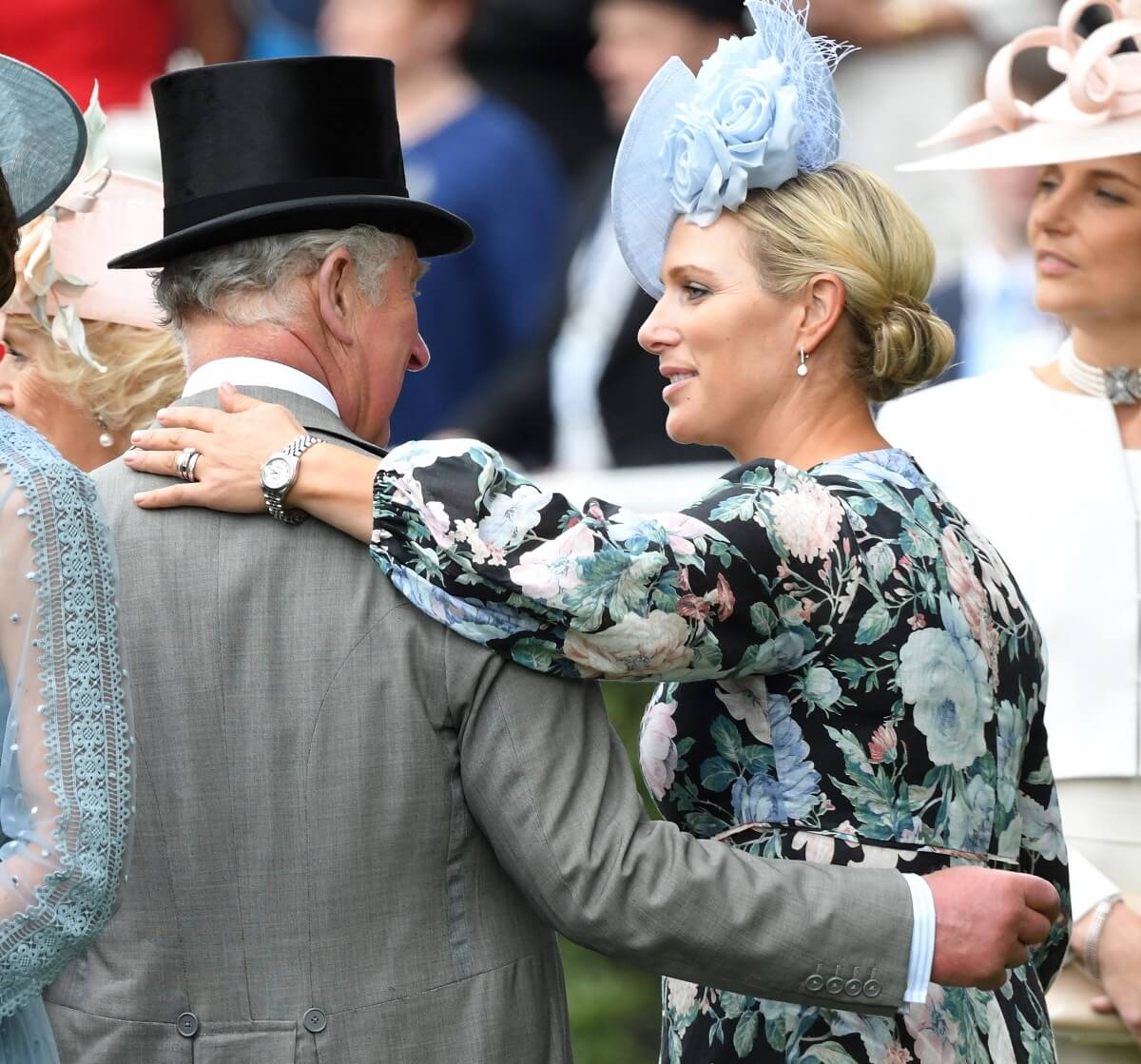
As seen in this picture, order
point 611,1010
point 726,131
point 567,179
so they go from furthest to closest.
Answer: point 567,179, point 611,1010, point 726,131

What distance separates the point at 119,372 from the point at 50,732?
70.3 inches

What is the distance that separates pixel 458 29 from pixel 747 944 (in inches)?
181

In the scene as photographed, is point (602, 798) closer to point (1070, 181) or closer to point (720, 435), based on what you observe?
point (720, 435)

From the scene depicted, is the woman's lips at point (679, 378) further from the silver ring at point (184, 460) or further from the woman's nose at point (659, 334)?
the silver ring at point (184, 460)

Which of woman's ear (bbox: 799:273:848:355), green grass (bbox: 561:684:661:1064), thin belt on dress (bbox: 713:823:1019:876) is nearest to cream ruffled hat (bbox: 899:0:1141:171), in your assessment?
woman's ear (bbox: 799:273:848:355)

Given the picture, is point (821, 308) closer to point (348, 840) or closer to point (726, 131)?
point (726, 131)

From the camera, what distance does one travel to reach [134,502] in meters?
2.16

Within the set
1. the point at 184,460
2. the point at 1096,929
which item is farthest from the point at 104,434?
the point at 1096,929

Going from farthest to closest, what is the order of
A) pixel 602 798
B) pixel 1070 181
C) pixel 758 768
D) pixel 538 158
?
pixel 538 158 < pixel 1070 181 < pixel 758 768 < pixel 602 798

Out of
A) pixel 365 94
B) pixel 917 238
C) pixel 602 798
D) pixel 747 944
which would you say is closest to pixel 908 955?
pixel 747 944

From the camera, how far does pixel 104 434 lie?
3.42 m

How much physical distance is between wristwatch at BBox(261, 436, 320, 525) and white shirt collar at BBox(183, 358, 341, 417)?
16 cm

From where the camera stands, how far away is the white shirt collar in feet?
7.35

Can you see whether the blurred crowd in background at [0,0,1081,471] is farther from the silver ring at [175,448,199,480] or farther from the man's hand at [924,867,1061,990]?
the silver ring at [175,448,199,480]
